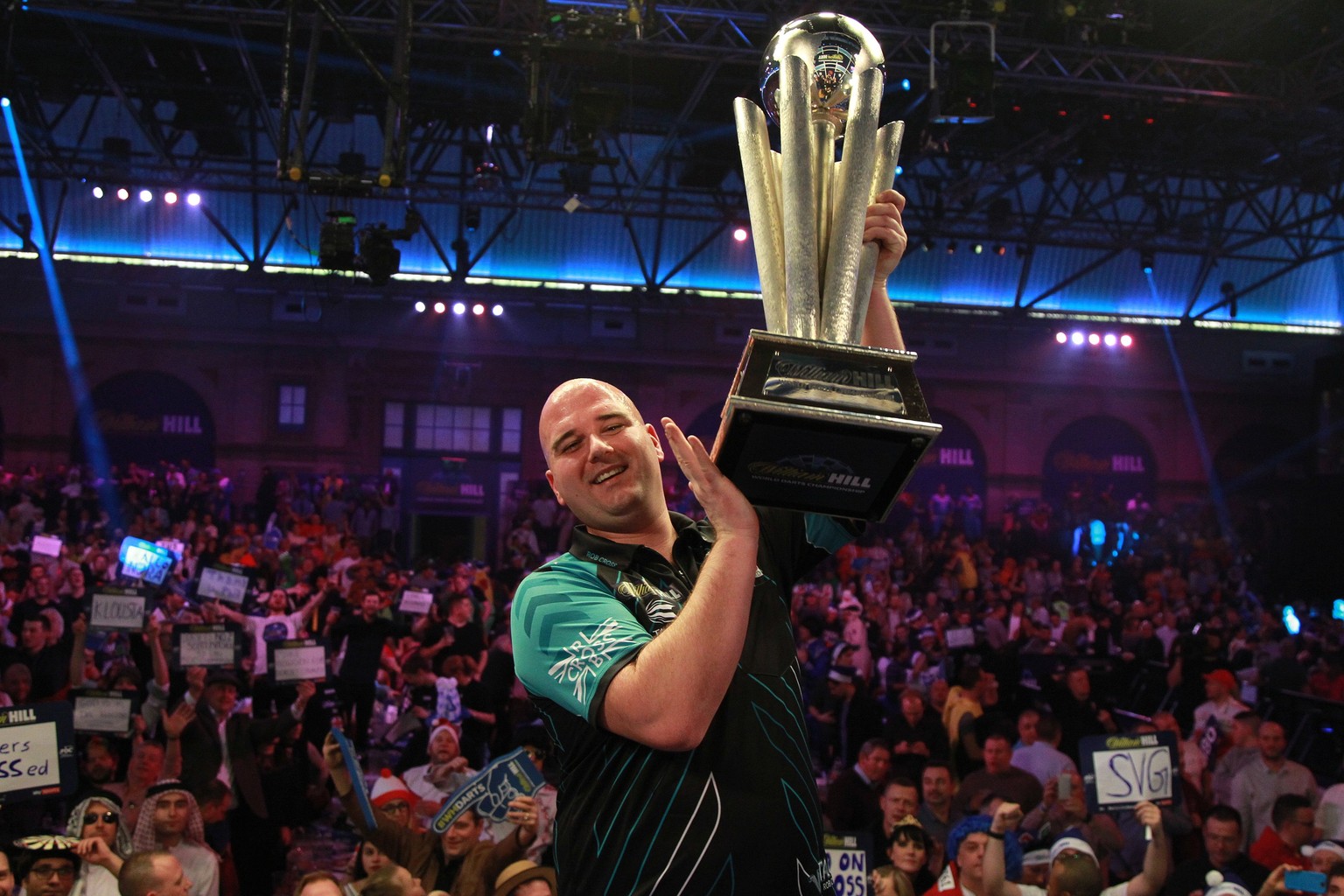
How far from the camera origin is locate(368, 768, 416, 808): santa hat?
263 inches

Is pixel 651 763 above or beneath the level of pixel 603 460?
beneath

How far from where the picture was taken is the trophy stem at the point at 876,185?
215 cm

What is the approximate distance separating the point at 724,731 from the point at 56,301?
21.8 metres

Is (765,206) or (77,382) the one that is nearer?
(765,206)

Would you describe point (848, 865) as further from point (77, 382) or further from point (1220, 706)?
point (77, 382)

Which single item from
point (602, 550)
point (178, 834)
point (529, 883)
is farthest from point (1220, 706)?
point (602, 550)

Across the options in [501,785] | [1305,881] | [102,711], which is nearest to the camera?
[1305,881]

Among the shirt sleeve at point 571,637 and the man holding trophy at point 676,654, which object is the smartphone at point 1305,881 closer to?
the man holding trophy at point 676,654

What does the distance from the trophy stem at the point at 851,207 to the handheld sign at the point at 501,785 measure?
11.7 feet

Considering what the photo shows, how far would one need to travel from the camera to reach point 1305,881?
507 cm

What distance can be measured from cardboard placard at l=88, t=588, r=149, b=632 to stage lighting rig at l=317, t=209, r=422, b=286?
12.7ft

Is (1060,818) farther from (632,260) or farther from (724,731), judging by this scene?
(632,260)

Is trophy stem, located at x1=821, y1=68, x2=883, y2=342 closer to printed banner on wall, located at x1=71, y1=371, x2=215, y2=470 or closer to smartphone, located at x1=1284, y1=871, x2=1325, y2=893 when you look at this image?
smartphone, located at x1=1284, y1=871, x2=1325, y2=893

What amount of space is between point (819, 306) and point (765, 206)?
0.83 feet
